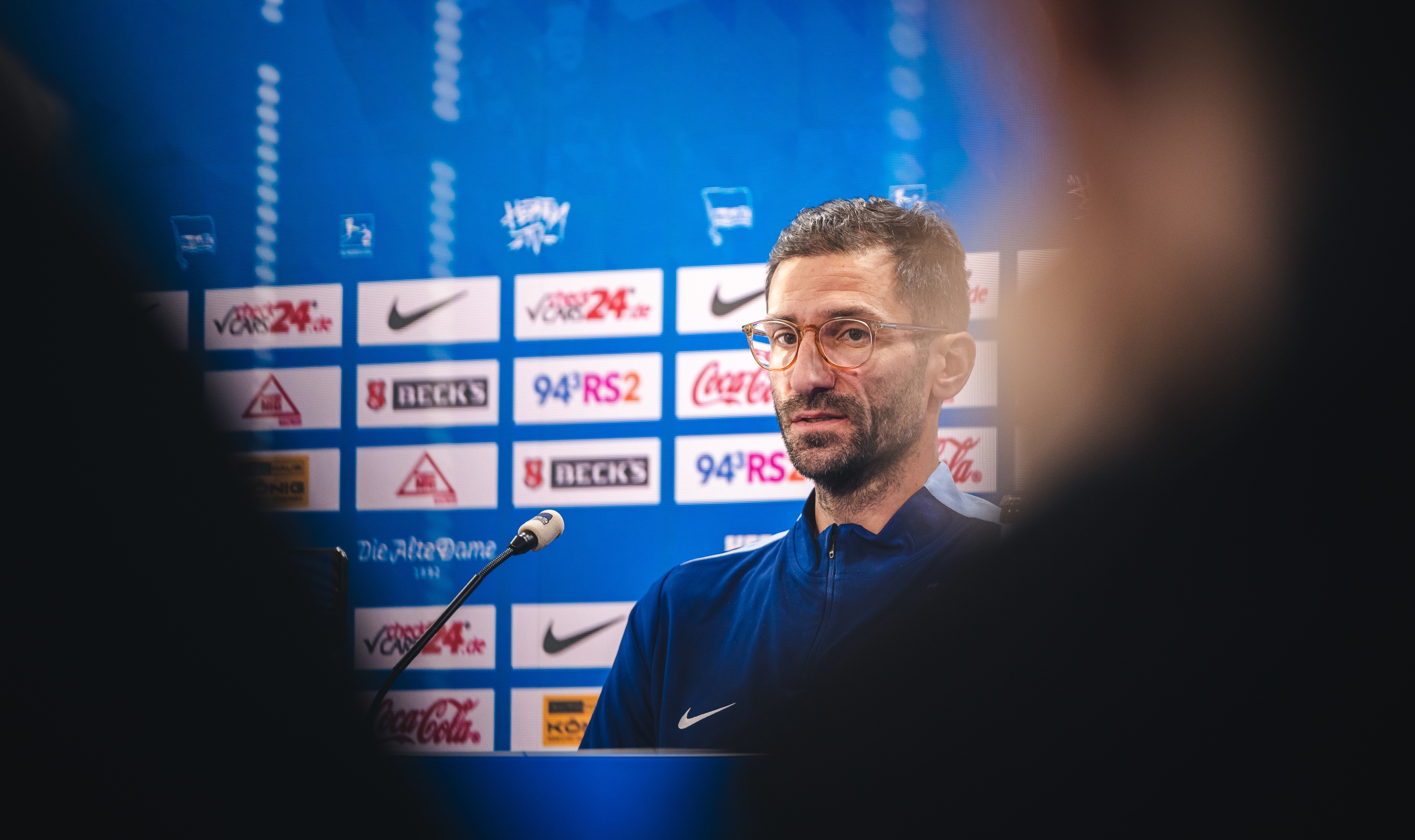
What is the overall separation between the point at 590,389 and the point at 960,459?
83cm

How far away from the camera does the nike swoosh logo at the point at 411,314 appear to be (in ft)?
6.64

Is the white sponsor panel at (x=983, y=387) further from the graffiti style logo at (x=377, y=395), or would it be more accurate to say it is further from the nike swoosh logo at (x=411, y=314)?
the graffiti style logo at (x=377, y=395)

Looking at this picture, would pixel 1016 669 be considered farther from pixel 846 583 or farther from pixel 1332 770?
pixel 846 583

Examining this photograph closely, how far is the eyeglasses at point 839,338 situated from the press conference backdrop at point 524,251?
1.46ft

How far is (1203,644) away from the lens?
231mm

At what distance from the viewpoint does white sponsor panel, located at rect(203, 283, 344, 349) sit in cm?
207

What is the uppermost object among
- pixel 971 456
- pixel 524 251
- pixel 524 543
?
pixel 524 251

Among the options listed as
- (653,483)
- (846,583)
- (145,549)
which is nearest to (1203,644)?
(145,549)

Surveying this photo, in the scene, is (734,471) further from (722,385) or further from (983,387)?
(983,387)

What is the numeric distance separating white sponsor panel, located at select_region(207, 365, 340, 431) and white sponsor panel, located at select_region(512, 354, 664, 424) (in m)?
0.47

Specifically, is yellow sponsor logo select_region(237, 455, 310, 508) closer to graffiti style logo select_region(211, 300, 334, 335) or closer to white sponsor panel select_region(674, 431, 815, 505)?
graffiti style logo select_region(211, 300, 334, 335)

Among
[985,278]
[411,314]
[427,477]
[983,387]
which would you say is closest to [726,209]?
[985,278]

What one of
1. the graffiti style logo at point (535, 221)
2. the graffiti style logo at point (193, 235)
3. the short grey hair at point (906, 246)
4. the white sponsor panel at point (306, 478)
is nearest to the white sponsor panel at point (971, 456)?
the short grey hair at point (906, 246)

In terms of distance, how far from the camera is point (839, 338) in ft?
4.61
